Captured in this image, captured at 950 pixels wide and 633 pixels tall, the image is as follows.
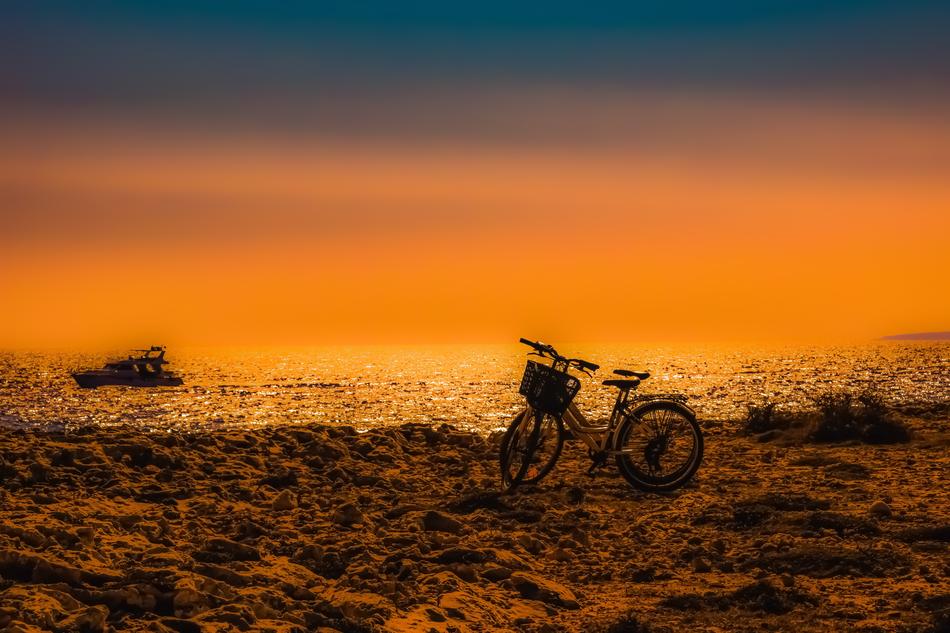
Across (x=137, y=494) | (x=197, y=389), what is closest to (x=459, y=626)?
(x=137, y=494)

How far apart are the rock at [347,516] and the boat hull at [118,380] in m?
65.3

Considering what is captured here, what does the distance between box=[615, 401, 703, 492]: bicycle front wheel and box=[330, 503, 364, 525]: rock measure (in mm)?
3625

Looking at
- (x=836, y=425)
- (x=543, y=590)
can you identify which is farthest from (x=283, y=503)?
(x=836, y=425)

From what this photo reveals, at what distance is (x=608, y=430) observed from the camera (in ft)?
33.3

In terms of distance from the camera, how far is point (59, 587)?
5.23 m

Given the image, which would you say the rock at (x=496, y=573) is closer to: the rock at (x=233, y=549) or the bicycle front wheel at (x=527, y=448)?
the rock at (x=233, y=549)

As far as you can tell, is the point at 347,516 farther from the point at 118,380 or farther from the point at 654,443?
the point at 118,380

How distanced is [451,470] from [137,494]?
15.0ft

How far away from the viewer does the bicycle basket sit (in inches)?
387

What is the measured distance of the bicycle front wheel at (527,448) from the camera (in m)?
9.92

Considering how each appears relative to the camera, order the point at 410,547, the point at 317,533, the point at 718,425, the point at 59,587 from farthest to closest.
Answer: the point at 718,425 → the point at 317,533 → the point at 410,547 → the point at 59,587

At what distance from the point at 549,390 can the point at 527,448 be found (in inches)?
33.7

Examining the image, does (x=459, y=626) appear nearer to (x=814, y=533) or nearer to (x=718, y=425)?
(x=814, y=533)

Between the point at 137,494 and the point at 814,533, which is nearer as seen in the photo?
the point at 814,533
